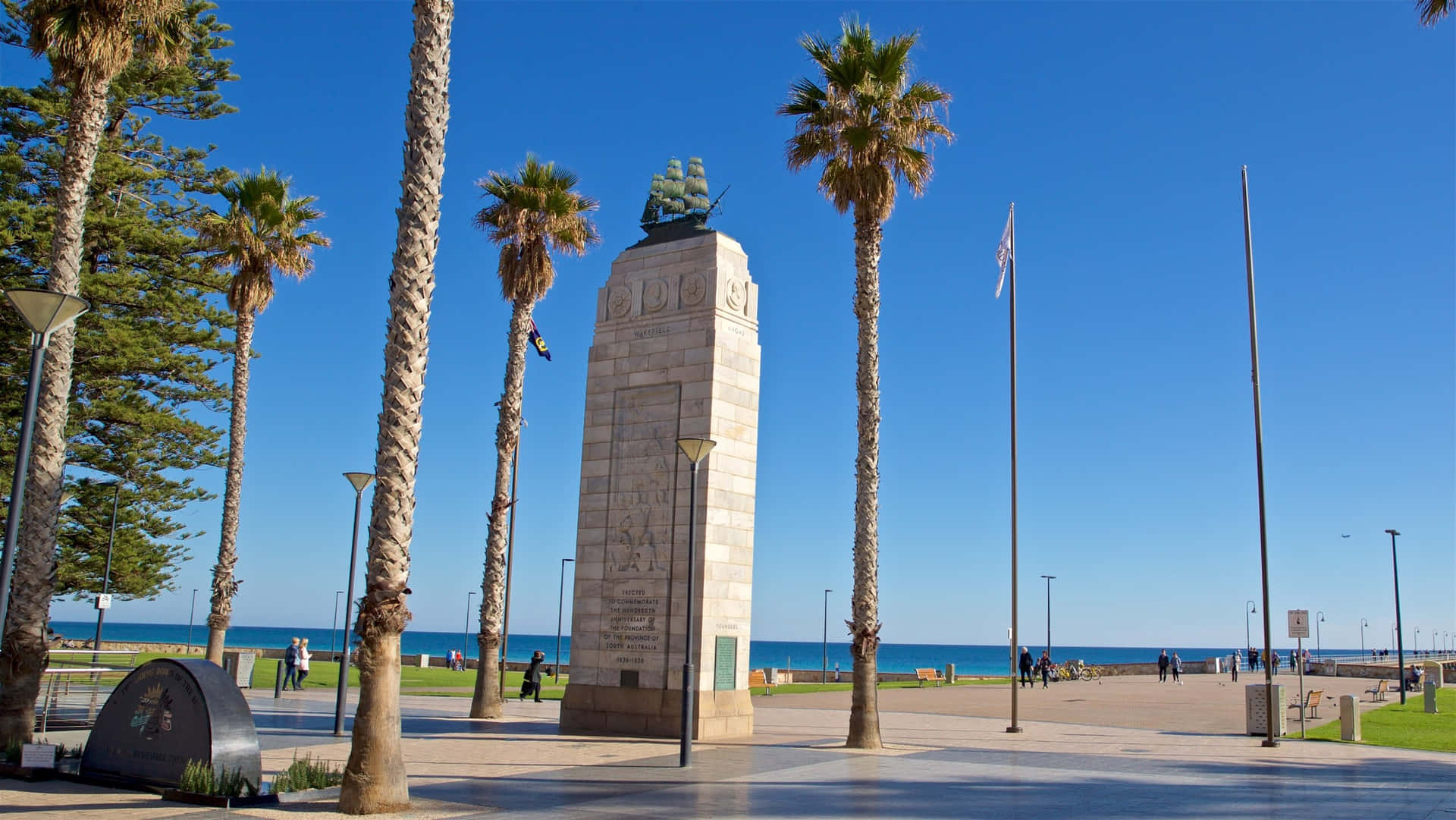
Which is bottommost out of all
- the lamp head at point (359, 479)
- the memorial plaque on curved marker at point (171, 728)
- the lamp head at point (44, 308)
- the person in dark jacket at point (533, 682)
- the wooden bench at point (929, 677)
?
the wooden bench at point (929, 677)

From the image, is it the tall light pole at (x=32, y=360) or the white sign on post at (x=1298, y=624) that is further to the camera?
the white sign on post at (x=1298, y=624)

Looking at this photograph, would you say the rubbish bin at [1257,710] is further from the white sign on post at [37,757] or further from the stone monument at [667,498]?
the white sign on post at [37,757]

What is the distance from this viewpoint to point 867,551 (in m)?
19.9

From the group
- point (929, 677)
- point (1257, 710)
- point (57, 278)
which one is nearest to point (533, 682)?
point (57, 278)

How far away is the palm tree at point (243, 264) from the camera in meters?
28.4

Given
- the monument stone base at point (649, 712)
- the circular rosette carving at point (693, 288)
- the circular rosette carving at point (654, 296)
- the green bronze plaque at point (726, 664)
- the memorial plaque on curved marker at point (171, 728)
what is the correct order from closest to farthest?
the memorial plaque on curved marker at point (171, 728) < the monument stone base at point (649, 712) < the green bronze plaque at point (726, 664) < the circular rosette carving at point (693, 288) < the circular rosette carving at point (654, 296)

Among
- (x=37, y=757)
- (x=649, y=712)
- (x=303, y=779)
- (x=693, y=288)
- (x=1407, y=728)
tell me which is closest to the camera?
(x=303, y=779)

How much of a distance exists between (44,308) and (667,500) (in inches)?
484

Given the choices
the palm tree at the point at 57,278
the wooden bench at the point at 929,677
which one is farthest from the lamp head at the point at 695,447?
the wooden bench at the point at 929,677

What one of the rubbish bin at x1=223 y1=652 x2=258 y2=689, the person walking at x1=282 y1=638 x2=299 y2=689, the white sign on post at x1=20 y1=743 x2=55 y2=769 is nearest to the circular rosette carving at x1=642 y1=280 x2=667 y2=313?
the white sign on post at x1=20 y1=743 x2=55 y2=769

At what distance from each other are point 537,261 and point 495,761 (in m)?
13.5

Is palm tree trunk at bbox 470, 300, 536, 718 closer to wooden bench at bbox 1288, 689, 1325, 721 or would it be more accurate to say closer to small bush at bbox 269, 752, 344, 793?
small bush at bbox 269, 752, 344, 793

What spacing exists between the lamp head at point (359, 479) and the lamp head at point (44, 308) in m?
9.78

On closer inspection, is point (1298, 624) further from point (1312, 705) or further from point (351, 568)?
point (351, 568)
